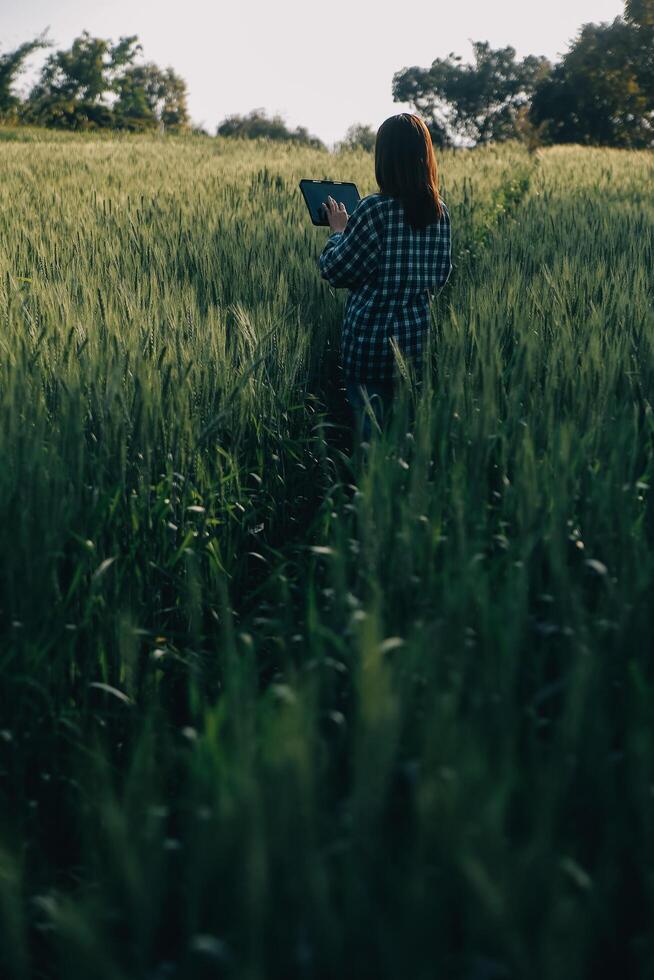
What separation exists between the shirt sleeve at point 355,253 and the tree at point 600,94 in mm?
44059

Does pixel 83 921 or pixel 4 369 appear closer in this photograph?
pixel 83 921

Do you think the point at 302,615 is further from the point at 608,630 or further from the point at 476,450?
the point at 608,630

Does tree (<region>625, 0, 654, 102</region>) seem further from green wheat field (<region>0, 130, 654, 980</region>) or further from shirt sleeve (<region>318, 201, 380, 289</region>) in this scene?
green wheat field (<region>0, 130, 654, 980</region>)

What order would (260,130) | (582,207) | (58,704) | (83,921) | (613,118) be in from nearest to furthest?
(83,921) → (58,704) → (582,207) → (613,118) → (260,130)

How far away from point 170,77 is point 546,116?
3689 cm

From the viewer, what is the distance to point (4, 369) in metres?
2.14

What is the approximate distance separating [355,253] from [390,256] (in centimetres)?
13

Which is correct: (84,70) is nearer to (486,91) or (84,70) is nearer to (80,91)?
(80,91)

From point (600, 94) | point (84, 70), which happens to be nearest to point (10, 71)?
point (84, 70)

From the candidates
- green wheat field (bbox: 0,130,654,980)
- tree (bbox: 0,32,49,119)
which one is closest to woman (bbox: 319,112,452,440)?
green wheat field (bbox: 0,130,654,980)

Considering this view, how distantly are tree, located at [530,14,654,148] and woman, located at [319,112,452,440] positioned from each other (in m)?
43.9

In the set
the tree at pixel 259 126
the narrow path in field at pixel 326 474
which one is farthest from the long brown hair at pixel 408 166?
the tree at pixel 259 126

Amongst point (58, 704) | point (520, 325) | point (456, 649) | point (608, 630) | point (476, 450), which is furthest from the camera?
point (520, 325)

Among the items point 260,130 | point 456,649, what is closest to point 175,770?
point 456,649
